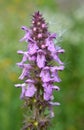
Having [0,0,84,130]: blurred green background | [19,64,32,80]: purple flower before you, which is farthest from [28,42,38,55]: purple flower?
[0,0,84,130]: blurred green background

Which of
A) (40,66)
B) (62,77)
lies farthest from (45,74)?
(62,77)

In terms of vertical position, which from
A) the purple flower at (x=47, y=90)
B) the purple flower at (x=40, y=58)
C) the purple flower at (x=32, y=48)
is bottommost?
the purple flower at (x=47, y=90)

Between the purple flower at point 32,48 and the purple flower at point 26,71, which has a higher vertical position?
the purple flower at point 32,48

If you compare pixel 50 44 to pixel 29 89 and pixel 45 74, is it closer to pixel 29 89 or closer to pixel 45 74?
pixel 45 74

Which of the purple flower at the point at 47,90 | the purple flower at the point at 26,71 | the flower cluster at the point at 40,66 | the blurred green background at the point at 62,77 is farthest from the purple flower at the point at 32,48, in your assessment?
the blurred green background at the point at 62,77

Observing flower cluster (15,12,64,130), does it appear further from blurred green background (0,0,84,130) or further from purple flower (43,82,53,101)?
blurred green background (0,0,84,130)

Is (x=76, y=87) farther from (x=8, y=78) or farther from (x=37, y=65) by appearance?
(x=37, y=65)

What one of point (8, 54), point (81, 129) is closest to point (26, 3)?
point (8, 54)

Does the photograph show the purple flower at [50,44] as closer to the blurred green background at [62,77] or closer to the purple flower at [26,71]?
the purple flower at [26,71]

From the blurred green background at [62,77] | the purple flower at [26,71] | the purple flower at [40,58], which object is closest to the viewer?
the purple flower at [40,58]
